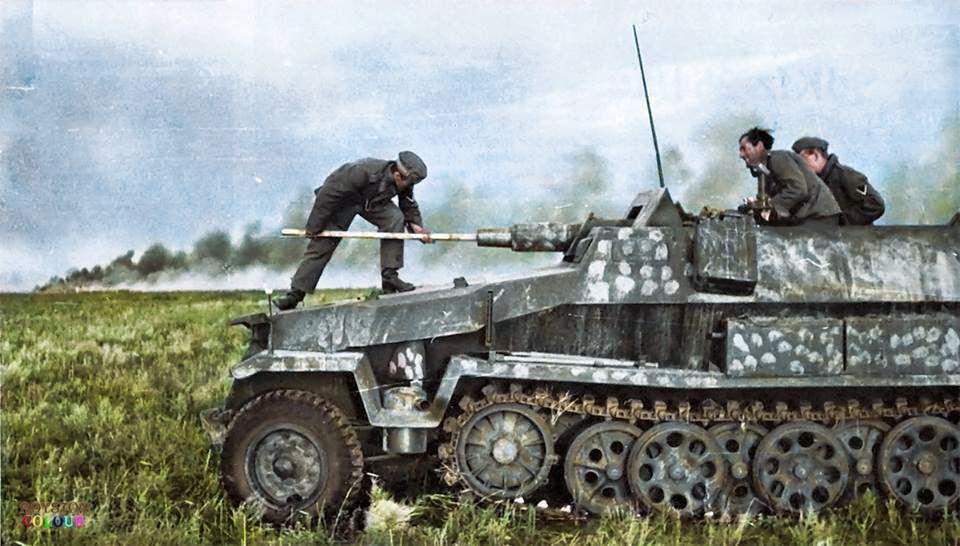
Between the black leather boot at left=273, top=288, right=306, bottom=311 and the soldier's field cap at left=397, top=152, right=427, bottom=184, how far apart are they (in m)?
1.28

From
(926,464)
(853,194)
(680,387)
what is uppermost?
(853,194)

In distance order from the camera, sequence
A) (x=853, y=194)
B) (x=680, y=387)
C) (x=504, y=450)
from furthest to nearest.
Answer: (x=853, y=194) → (x=504, y=450) → (x=680, y=387)

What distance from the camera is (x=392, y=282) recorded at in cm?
855

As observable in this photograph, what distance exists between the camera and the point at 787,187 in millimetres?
7715

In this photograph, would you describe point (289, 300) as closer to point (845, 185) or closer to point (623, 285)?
point (623, 285)

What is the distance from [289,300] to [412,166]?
1443mm

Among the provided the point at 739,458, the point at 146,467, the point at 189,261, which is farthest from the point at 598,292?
the point at 189,261

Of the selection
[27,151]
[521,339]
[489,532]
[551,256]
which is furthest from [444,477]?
[551,256]

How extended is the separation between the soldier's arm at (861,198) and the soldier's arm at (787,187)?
99cm

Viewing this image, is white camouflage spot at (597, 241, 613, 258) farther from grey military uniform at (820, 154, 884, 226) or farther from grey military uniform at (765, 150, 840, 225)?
grey military uniform at (820, 154, 884, 226)

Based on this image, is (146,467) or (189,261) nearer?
(146,467)

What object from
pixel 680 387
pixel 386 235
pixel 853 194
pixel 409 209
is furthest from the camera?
pixel 409 209

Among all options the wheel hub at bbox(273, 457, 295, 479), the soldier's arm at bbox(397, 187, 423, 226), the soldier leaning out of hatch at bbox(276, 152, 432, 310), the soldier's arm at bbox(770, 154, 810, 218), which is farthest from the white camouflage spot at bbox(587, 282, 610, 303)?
the wheel hub at bbox(273, 457, 295, 479)

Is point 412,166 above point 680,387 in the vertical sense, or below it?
above
